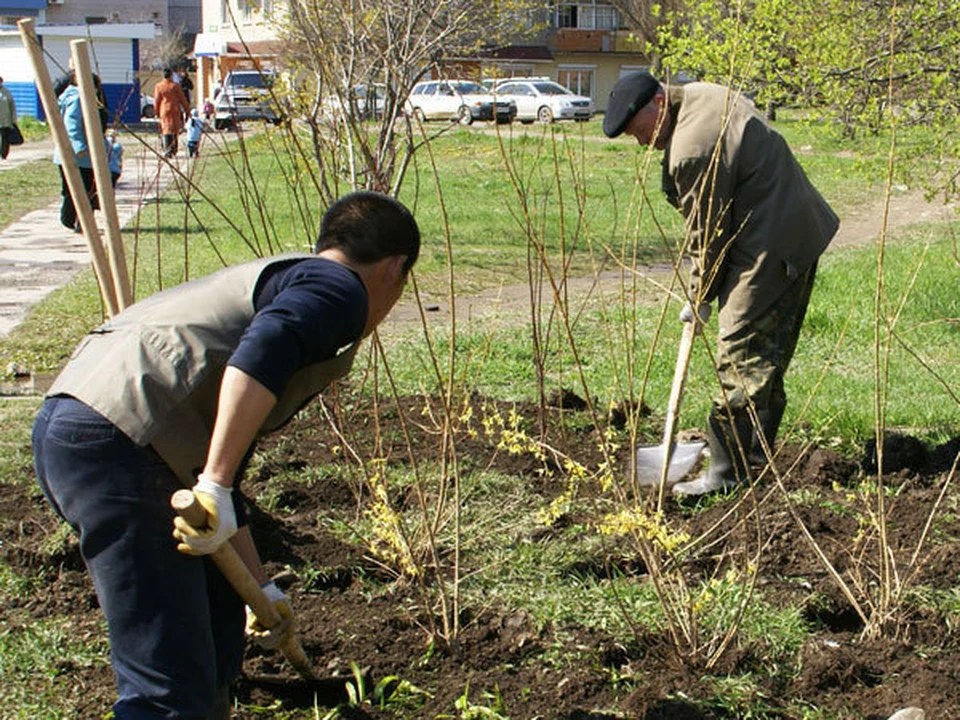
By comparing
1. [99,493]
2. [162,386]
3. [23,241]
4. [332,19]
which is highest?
[332,19]

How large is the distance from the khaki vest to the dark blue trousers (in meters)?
0.04

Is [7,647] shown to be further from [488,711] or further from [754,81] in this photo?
[754,81]

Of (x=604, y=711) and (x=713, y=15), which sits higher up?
(x=713, y=15)

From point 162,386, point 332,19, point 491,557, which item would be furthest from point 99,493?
point 332,19

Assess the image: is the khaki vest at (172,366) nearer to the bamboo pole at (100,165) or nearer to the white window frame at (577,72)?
the bamboo pole at (100,165)

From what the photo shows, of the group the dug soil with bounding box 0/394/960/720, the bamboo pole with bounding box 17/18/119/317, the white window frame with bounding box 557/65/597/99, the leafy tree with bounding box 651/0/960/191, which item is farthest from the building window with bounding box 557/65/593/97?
the bamboo pole with bounding box 17/18/119/317

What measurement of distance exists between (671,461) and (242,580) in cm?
287

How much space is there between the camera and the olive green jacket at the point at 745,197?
4781 millimetres

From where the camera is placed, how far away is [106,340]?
264 cm

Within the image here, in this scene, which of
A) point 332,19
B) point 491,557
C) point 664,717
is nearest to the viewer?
point 664,717

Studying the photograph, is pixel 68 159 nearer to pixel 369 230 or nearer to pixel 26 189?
pixel 369 230

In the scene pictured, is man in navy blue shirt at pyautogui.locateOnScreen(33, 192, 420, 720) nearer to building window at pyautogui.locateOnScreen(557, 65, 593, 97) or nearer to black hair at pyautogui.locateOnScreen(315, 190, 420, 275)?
black hair at pyautogui.locateOnScreen(315, 190, 420, 275)

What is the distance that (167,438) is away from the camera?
8.35 ft

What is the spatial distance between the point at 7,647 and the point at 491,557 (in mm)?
1560
